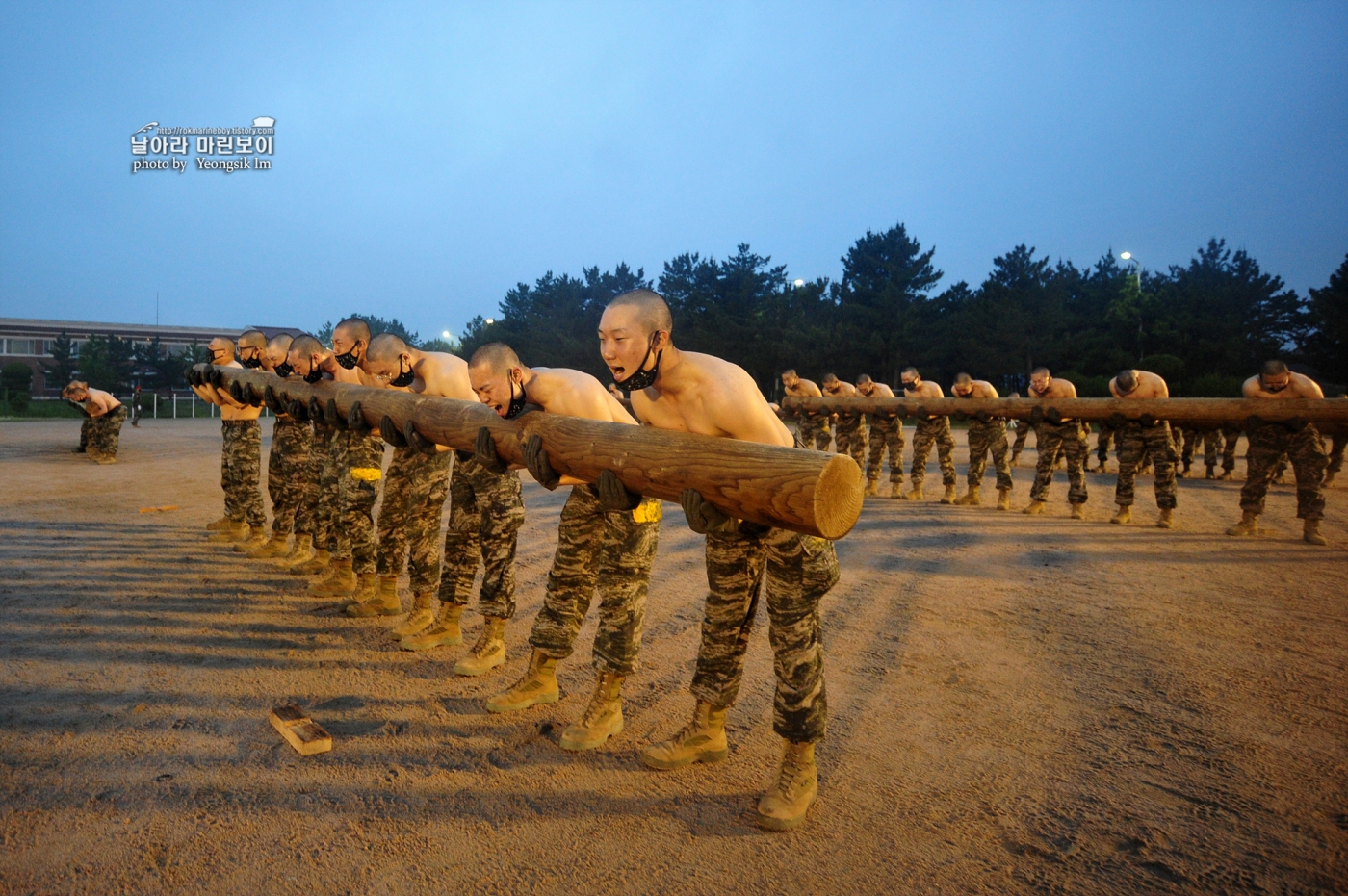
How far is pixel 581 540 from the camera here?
4.56m

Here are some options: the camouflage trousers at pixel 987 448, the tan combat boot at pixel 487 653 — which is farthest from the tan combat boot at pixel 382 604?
the camouflage trousers at pixel 987 448

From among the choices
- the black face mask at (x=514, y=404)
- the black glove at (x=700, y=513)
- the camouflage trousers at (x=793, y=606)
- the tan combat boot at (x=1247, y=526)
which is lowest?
the tan combat boot at (x=1247, y=526)

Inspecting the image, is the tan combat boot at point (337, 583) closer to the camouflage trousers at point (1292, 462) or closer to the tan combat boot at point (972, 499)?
the tan combat boot at point (972, 499)

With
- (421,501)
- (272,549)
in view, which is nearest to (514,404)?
(421,501)

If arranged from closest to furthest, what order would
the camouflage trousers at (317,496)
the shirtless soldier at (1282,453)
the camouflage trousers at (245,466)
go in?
1. the camouflage trousers at (317,496)
2. the camouflage trousers at (245,466)
3. the shirtless soldier at (1282,453)

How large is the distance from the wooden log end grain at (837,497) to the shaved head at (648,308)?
41.7 inches

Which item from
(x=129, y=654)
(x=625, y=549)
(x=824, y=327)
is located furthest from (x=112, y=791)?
(x=824, y=327)

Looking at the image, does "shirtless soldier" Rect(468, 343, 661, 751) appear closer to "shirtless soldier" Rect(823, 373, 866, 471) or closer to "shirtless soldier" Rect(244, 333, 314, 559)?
"shirtless soldier" Rect(244, 333, 314, 559)

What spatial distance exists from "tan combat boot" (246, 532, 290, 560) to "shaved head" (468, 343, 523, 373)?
537 centimetres

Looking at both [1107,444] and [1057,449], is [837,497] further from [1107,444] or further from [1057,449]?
[1107,444]

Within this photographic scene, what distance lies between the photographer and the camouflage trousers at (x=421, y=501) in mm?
5914

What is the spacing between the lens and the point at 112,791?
3.42 metres

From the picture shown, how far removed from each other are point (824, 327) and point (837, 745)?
39775mm

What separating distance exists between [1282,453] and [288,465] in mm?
12660
